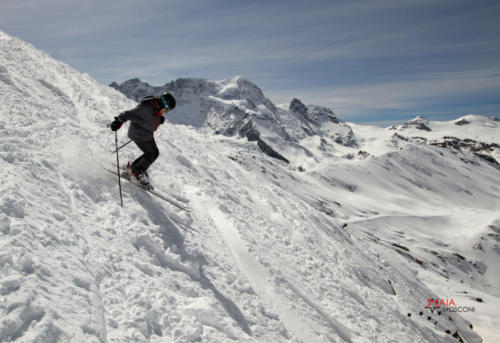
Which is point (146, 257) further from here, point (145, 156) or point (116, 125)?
point (116, 125)

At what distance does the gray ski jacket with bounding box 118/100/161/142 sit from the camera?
8805 millimetres

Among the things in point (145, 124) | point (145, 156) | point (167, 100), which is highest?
point (167, 100)

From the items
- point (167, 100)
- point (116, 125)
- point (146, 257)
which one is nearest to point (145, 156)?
point (116, 125)

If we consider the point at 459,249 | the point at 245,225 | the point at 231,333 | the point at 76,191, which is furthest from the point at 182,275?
the point at 459,249

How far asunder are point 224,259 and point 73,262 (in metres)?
4.23

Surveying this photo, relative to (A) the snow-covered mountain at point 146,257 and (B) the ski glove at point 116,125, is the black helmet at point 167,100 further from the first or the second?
(A) the snow-covered mountain at point 146,257

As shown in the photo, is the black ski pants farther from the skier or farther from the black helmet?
the black helmet

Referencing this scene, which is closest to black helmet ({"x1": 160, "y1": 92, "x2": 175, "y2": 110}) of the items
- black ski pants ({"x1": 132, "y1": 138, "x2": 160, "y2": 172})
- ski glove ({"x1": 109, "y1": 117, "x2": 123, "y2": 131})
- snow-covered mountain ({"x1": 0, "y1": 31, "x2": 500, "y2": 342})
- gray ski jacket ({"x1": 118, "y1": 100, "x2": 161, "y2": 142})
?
gray ski jacket ({"x1": 118, "y1": 100, "x2": 161, "y2": 142})

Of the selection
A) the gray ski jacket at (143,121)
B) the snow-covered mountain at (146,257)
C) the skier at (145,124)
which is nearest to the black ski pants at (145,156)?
the skier at (145,124)

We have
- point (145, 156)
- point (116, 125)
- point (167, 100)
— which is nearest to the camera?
point (116, 125)

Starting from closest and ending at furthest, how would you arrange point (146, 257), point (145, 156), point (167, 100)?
point (146, 257), point (167, 100), point (145, 156)

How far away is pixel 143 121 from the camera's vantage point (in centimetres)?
Answer: 888

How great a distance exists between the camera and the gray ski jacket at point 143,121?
8805 mm

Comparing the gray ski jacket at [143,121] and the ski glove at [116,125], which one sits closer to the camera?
the ski glove at [116,125]
